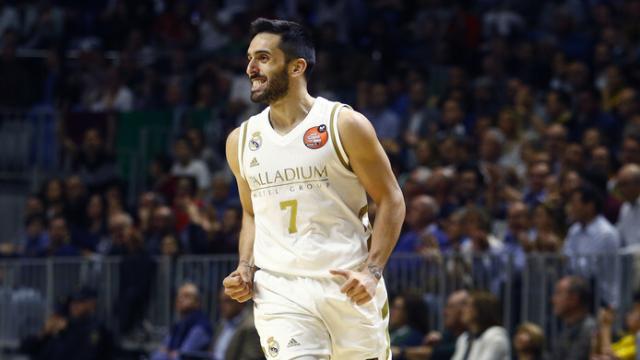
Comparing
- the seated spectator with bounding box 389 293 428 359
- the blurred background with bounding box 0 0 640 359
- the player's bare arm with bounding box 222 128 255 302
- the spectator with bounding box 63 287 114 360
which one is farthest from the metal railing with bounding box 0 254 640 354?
the player's bare arm with bounding box 222 128 255 302

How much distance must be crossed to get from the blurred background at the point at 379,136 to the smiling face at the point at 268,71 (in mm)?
5446

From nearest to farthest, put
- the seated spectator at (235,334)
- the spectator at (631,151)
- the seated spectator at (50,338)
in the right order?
1. the seated spectator at (235,334)
2. the spectator at (631,151)
3. the seated spectator at (50,338)

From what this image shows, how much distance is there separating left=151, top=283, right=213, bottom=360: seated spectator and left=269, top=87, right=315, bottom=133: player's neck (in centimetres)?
774

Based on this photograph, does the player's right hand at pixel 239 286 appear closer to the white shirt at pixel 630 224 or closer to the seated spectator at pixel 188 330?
the white shirt at pixel 630 224

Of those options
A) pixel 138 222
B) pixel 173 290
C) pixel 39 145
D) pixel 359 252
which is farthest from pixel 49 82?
pixel 359 252

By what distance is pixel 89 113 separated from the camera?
2105cm

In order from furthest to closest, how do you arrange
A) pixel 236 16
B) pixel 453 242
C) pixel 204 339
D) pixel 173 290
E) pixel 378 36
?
pixel 236 16, pixel 378 36, pixel 173 290, pixel 204 339, pixel 453 242

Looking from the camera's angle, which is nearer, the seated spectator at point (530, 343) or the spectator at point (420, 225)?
the seated spectator at point (530, 343)

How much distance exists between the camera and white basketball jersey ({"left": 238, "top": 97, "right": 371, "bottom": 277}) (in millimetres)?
7805

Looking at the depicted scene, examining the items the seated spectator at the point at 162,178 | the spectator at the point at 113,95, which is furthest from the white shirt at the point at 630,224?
the spectator at the point at 113,95

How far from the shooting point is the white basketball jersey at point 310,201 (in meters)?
7.80

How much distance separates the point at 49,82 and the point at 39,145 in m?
1.66

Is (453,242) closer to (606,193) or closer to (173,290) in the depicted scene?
(606,193)

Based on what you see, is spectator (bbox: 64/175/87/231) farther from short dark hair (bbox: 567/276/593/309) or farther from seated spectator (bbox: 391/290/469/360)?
short dark hair (bbox: 567/276/593/309)
